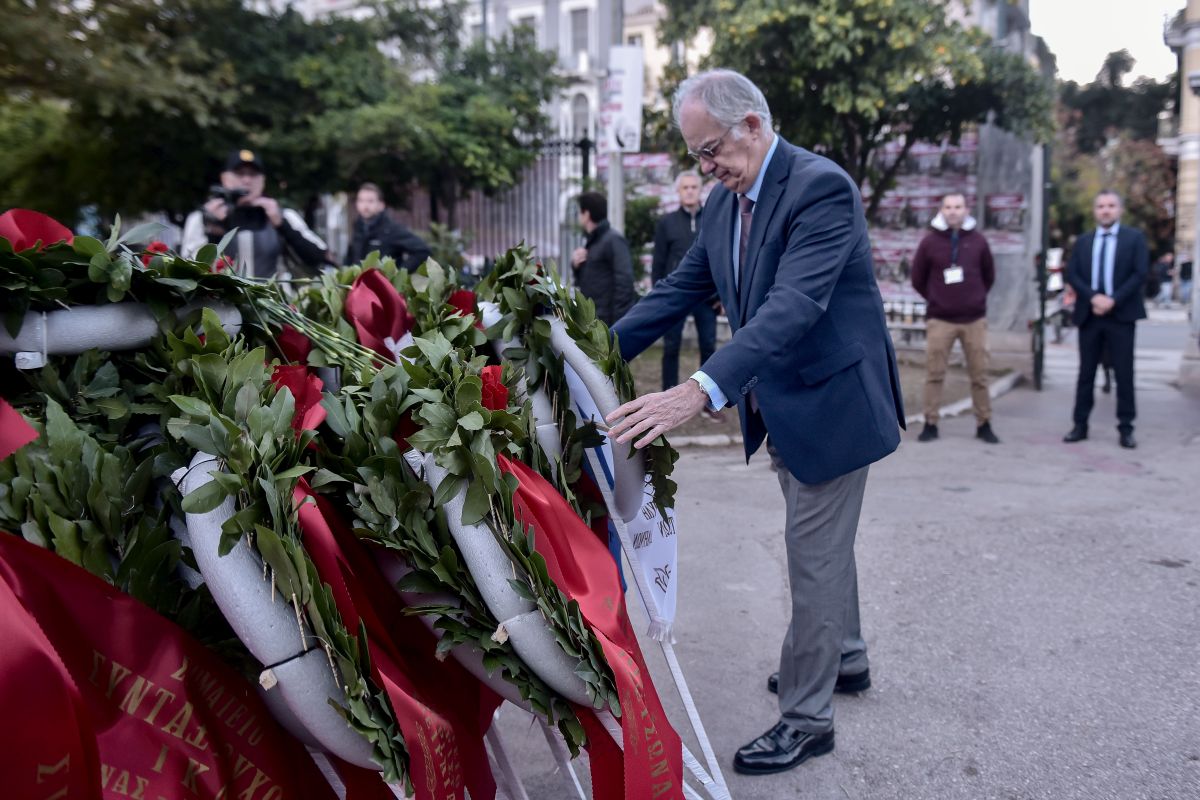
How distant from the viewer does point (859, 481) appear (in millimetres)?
3213

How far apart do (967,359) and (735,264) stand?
20.2 ft

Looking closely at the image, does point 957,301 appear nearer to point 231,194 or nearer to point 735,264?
point 231,194

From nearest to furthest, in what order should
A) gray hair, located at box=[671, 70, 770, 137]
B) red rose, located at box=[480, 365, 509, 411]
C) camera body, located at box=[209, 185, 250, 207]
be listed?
red rose, located at box=[480, 365, 509, 411], gray hair, located at box=[671, 70, 770, 137], camera body, located at box=[209, 185, 250, 207]

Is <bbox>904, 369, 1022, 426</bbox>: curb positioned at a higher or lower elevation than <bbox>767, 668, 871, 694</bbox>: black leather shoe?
lower

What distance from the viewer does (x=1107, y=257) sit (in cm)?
849

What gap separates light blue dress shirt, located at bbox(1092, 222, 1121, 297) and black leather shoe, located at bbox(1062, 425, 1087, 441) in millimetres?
1101

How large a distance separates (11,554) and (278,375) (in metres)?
0.68

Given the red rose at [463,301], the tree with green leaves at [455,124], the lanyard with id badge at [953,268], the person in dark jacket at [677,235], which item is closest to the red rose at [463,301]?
the red rose at [463,301]

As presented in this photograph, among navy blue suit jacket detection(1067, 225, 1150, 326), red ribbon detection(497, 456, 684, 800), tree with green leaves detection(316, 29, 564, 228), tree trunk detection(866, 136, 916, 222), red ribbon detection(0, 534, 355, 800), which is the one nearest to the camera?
red ribbon detection(0, 534, 355, 800)

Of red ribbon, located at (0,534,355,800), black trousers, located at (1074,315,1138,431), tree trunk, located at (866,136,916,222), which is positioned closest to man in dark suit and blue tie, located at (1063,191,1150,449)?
black trousers, located at (1074,315,1138,431)

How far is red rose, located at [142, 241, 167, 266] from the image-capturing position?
97.3 inches

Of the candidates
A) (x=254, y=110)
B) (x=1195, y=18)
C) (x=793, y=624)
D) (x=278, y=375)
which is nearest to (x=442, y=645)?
(x=278, y=375)

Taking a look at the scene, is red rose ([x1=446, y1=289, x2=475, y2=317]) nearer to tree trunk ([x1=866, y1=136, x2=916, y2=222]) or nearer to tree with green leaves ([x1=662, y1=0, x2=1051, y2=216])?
tree with green leaves ([x1=662, y1=0, x2=1051, y2=216])

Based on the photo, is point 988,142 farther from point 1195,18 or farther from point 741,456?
point 741,456
